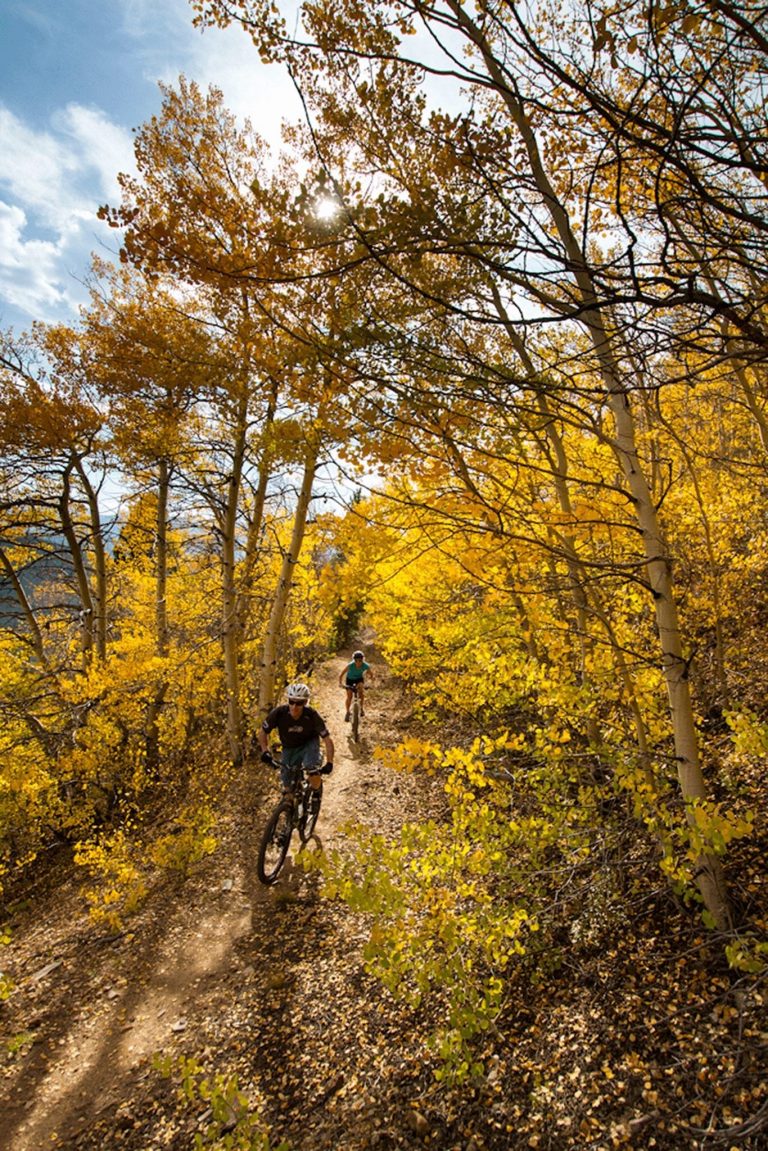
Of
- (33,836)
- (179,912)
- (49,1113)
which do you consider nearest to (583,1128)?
(49,1113)

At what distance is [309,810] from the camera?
6246mm

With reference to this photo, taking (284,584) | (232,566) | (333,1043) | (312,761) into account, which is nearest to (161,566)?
(232,566)

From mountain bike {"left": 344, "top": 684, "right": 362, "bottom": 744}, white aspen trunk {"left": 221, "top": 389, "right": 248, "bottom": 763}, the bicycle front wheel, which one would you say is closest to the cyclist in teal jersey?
mountain bike {"left": 344, "top": 684, "right": 362, "bottom": 744}

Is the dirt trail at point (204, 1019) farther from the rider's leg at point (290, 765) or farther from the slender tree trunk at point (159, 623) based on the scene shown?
the slender tree trunk at point (159, 623)

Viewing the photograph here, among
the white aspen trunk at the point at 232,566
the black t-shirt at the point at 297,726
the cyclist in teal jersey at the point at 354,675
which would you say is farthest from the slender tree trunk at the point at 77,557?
the black t-shirt at the point at 297,726

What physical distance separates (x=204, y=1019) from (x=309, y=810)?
2.23 meters

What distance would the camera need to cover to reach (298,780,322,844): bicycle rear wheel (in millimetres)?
6021

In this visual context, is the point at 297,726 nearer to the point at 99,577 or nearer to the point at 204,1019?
the point at 204,1019

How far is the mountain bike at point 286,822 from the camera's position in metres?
5.66

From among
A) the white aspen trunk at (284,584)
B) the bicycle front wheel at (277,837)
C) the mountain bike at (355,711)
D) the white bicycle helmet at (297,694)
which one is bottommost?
the bicycle front wheel at (277,837)

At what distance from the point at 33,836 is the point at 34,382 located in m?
7.91

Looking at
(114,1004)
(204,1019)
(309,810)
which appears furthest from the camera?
(309,810)

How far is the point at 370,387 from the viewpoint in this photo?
8.95 feet

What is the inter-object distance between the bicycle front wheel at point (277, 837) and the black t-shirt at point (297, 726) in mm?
663
